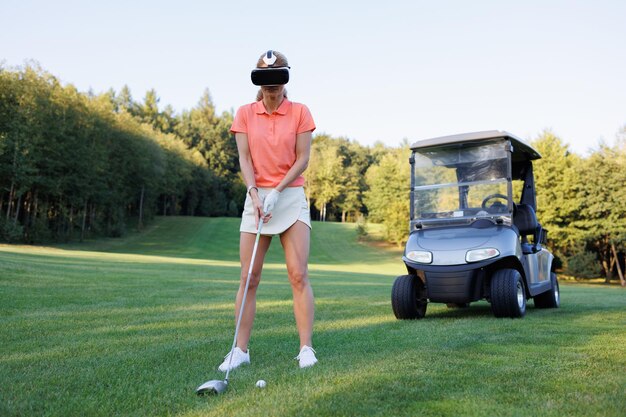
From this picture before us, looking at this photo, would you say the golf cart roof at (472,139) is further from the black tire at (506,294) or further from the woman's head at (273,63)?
the woman's head at (273,63)

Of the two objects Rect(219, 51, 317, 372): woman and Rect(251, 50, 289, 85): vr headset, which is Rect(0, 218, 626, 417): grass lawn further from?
Rect(251, 50, 289, 85): vr headset

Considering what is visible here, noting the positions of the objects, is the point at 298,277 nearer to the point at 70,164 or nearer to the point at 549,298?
the point at 549,298

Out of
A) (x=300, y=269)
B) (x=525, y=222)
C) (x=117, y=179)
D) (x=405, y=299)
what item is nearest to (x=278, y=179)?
(x=300, y=269)

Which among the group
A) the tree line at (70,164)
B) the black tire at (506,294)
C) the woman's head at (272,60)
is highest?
the tree line at (70,164)

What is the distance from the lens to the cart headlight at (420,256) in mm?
7098

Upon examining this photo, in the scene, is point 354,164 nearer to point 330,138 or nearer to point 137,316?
point 330,138

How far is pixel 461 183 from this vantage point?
8.28 meters

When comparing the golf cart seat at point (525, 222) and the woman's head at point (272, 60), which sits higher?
the woman's head at point (272, 60)

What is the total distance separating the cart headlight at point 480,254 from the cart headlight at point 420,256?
454 mm

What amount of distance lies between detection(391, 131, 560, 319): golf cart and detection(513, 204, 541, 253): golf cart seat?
1 cm

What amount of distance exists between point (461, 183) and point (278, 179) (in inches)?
178

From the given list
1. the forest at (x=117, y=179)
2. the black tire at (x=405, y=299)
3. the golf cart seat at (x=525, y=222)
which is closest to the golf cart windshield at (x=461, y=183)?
the golf cart seat at (x=525, y=222)

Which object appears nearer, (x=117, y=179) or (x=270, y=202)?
(x=270, y=202)

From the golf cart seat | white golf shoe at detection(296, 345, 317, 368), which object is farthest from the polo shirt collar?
the golf cart seat
